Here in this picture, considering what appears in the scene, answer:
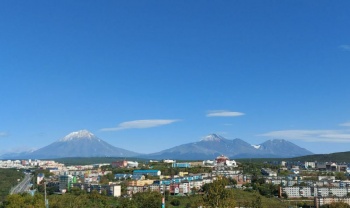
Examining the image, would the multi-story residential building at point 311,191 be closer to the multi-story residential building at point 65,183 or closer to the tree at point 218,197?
the multi-story residential building at point 65,183

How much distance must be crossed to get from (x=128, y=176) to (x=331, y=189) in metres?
21.7

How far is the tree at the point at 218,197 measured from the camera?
16856mm

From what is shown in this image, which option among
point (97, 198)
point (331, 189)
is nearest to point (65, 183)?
point (97, 198)

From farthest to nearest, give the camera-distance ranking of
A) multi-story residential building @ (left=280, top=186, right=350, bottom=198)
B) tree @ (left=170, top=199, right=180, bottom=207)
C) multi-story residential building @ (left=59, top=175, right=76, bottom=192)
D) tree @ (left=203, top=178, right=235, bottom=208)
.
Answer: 1. multi-story residential building @ (left=59, top=175, right=76, bottom=192)
2. multi-story residential building @ (left=280, top=186, right=350, bottom=198)
3. tree @ (left=170, top=199, right=180, bottom=207)
4. tree @ (left=203, top=178, right=235, bottom=208)

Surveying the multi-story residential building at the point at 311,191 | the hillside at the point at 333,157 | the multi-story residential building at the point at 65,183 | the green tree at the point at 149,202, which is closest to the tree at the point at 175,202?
the green tree at the point at 149,202

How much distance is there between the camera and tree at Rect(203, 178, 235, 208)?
55.3 feet

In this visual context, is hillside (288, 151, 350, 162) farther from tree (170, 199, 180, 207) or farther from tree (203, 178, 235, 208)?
tree (203, 178, 235, 208)

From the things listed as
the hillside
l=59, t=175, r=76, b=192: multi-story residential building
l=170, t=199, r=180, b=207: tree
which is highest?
the hillside

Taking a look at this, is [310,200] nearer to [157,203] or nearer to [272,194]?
[272,194]

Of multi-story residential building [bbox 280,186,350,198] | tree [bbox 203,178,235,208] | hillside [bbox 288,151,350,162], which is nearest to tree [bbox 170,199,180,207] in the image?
multi-story residential building [bbox 280,186,350,198]

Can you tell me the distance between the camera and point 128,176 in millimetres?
49000

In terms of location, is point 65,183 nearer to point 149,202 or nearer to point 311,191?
point 149,202

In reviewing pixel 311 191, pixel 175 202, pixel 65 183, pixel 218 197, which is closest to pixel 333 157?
pixel 311 191

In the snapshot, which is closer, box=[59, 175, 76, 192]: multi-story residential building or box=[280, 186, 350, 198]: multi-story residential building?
box=[280, 186, 350, 198]: multi-story residential building
